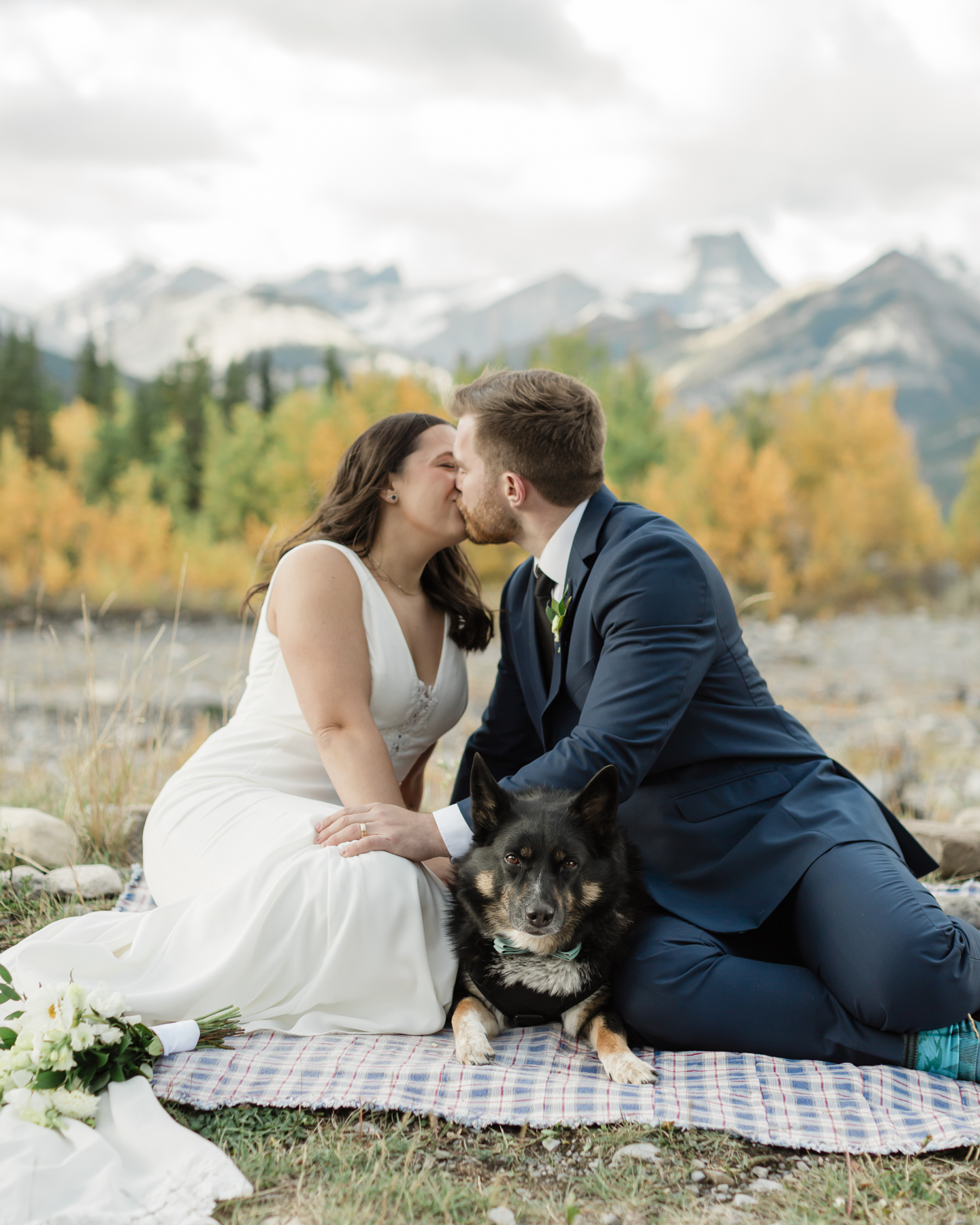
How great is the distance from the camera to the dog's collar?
9.05 ft

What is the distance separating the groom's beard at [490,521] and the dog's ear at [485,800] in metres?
0.93

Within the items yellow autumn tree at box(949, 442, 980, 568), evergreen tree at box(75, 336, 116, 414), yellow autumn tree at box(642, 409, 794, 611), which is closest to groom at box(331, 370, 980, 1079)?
yellow autumn tree at box(642, 409, 794, 611)

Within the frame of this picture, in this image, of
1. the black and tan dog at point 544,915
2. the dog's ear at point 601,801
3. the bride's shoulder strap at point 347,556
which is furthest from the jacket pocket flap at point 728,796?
the bride's shoulder strap at point 347,556

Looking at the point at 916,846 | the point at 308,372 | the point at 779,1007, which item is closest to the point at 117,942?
the point at 779,1007

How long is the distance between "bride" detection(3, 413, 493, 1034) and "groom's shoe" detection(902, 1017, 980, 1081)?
1410 mm

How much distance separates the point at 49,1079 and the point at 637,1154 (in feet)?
4.72

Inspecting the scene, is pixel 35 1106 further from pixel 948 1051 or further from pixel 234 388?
pixel 234 388

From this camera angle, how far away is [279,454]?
25312 millimetres

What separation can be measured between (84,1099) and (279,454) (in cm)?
2428

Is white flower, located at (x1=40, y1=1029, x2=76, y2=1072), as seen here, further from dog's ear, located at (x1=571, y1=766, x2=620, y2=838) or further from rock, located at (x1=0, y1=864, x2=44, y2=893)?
rock, located at (x1=0, y1=864, x2=44, y2=893)

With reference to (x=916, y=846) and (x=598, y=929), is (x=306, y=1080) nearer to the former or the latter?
(x=598, y=929)

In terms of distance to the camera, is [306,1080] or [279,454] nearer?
[306,1080]

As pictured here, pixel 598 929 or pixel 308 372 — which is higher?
pixel 308 372

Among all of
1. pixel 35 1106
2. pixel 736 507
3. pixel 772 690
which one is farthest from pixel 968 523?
pixel 35 1106
